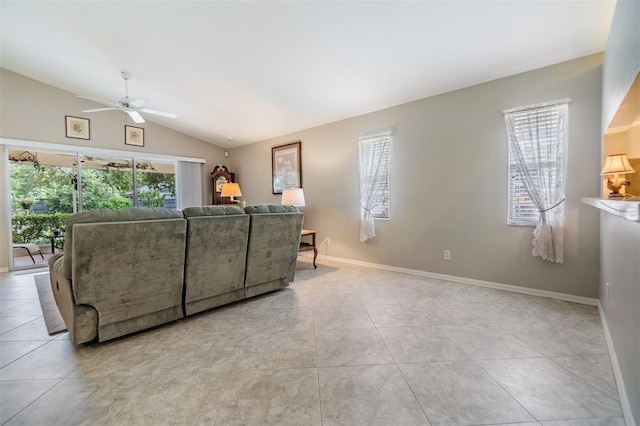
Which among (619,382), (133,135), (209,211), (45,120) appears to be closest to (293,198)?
(209,211)

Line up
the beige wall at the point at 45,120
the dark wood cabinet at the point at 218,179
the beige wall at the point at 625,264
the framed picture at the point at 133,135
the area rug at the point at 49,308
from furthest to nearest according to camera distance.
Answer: the dark wood cabinet at the point at 218,179, the framed picture at the point at 133,135, the beige wall at the point at 45,120, the area rug at the point at 49,308, the beige wall at the point at 625,264

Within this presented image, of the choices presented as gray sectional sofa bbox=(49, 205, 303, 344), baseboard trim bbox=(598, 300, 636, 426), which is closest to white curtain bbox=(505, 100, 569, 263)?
baseboard trim bbox=(598, 300, 636, 426)

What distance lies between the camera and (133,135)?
5457mm

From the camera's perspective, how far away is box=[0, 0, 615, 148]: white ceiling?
2.29 meters

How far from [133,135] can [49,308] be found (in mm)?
3994

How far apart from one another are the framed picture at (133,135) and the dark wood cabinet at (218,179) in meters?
1.60

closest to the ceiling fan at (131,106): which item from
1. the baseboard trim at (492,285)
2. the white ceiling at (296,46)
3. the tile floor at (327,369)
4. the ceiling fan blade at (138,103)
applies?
the ceiling fan blade at (138,103)

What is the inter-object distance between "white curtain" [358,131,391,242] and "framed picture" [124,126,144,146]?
4.73 metres

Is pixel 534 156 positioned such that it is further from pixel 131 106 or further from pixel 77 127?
pixel 77 127

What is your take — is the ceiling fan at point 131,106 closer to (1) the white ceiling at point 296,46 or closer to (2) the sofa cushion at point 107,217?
(1) the white ceiling at point 296,46

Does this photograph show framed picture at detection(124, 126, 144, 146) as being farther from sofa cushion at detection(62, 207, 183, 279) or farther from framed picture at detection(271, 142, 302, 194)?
sofa cushion at detection(62, 207, 183, 279)

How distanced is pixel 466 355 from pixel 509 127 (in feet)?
8.34

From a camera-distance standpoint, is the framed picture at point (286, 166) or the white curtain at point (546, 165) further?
the framed picture at point (286, 166)

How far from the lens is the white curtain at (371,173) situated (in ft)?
13.1
